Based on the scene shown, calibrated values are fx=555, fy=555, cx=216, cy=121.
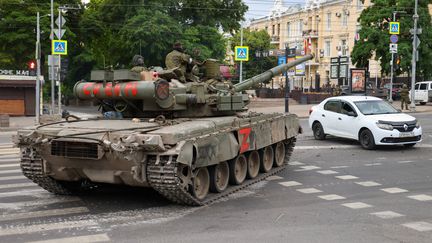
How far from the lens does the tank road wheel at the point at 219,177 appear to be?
30.6ft

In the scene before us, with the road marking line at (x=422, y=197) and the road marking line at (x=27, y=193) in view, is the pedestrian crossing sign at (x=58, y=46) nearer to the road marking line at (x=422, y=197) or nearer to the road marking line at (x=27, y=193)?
the road marking line at (x=27, y=193)

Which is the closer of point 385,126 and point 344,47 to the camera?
point 385,126

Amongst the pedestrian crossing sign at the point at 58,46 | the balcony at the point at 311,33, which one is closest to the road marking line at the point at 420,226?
the pedestrian crossing sign at the point at 58,46

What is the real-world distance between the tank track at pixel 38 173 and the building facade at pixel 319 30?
51.7 meters

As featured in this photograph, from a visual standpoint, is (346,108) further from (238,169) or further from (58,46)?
(58,46)

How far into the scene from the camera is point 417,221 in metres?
7.75

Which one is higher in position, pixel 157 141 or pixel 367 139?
pixel 157 141

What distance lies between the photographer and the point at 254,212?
8.22 meters

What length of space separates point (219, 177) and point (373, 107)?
8487 millimetres

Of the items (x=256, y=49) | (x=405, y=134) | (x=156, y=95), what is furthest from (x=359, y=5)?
(x=156, y=95)

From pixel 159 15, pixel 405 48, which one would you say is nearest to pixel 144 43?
pixel 159 15

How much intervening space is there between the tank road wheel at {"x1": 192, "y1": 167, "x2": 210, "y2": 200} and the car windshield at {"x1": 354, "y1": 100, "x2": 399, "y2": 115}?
8.54 metres

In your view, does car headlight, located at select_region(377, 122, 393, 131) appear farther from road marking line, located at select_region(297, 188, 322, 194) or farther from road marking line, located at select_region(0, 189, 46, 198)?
road marking line, located at select_region(0, 189, 46, 198)

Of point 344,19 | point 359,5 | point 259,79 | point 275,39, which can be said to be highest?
point 359,5
